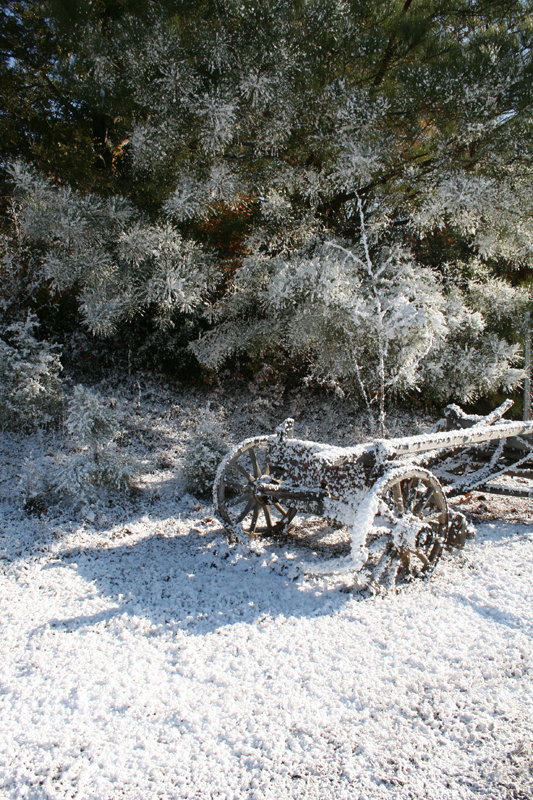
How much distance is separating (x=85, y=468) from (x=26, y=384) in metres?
2.16

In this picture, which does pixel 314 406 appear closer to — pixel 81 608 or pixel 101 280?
pixel 101 280

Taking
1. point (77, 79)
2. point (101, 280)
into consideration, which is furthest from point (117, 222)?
point (77, 79)

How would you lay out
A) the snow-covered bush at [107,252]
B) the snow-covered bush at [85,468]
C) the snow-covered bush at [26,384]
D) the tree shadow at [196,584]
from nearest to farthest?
1. the tree shadow at [196,584]
2. the snow-covered bush at [85,468]
3. the snow-covered bush at [26,384]
4. the snow-covered bush at [107,252]

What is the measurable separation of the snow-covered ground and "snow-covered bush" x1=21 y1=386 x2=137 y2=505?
553 mm

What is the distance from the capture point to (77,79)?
7.91m

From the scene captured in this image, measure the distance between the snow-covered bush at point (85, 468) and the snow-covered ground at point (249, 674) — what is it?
21.8 inches

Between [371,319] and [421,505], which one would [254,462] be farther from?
[371,319]

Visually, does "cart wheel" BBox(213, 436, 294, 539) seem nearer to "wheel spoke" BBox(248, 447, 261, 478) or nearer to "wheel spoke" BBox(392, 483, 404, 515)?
"wheel spoke" BBox(248, 447, 261, 478)

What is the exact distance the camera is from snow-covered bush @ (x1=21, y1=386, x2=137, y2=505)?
5.68 metres

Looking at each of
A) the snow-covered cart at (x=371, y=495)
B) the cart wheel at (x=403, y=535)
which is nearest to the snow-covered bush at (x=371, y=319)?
the snow-covered cart at (x=371, y=495)

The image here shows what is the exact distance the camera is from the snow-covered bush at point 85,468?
18.6ft

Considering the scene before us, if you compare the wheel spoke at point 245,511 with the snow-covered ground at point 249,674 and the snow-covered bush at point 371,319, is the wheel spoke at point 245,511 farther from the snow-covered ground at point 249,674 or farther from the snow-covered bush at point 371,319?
the snow-covered bush at point 371,319

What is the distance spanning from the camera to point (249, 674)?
3154 mm

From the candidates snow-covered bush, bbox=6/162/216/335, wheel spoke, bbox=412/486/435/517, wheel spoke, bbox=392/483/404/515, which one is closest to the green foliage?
snow-covered bush, bbox=6/162/216/335
